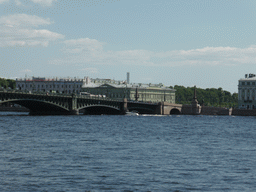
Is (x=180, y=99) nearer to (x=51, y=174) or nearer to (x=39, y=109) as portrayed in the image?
(x=39, y=109)

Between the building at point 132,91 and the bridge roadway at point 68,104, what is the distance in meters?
32.6

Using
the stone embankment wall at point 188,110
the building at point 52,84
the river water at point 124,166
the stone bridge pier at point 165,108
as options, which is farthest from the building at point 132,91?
the river water at point 124,166

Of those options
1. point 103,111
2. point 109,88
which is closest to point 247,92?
point 109,88

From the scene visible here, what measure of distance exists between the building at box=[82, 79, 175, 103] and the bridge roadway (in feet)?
107

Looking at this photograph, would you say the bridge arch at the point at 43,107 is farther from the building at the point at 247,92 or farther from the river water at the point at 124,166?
the building at the point at 247,92

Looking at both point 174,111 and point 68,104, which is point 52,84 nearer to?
point 174,111

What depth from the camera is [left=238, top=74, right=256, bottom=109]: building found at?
143m

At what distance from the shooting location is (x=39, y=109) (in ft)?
305

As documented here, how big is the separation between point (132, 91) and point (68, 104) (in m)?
67.4

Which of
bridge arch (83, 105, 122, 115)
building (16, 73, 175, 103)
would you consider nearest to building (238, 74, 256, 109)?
building (16, 73, 175, 103)

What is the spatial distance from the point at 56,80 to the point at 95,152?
150919 millimetres

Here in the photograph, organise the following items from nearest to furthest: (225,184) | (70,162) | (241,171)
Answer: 1. (225,184)
2. (241,171)
3. (70,162)

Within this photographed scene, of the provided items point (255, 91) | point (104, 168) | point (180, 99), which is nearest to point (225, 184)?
point (104, 168)

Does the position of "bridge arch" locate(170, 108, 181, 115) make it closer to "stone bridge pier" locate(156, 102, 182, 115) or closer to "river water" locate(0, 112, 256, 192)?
"stone bridge pier" locate(156, 102, 182, 115)
